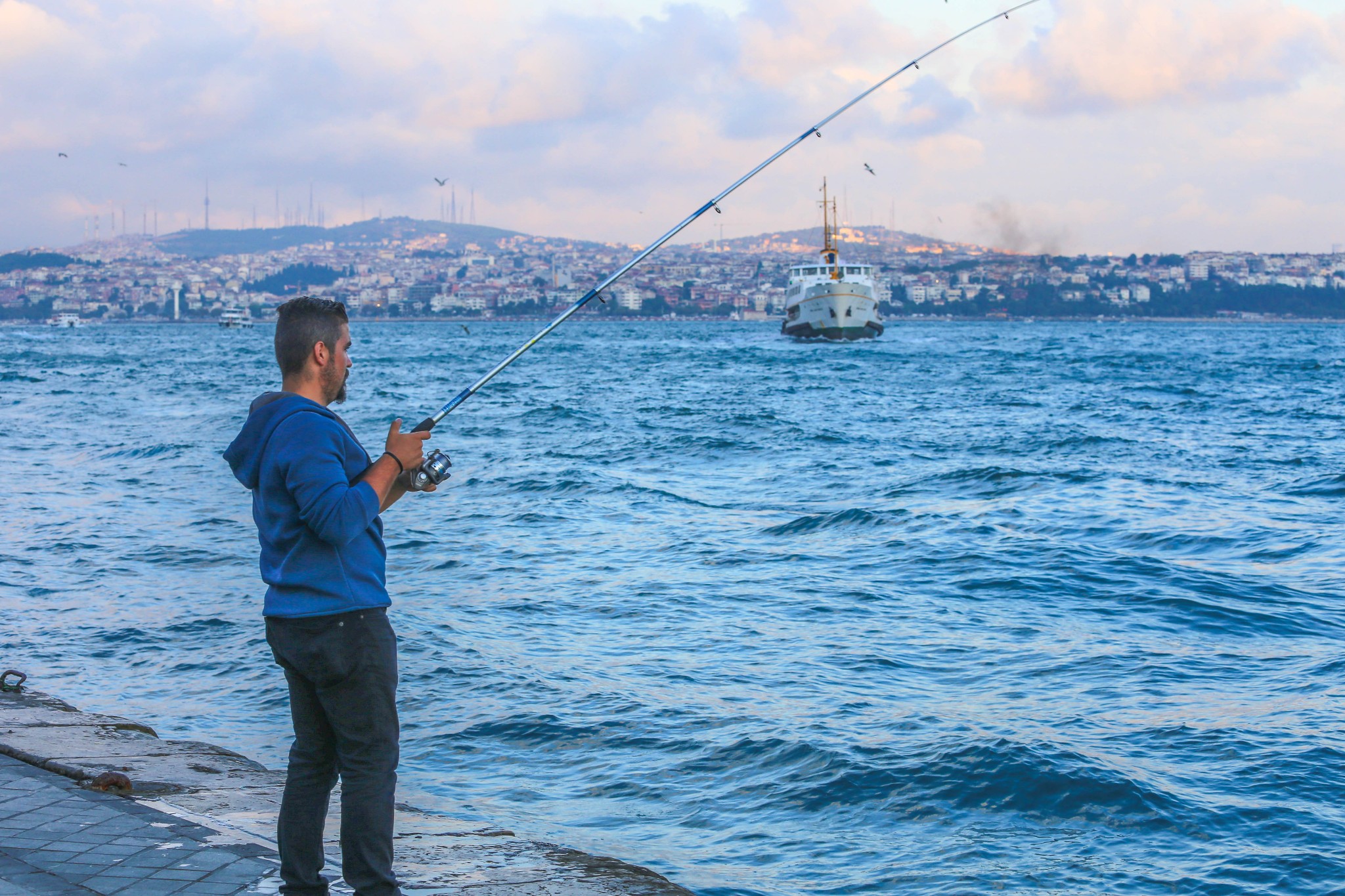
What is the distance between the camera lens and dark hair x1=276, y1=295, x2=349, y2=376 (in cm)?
275

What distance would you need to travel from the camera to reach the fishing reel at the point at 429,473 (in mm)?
2945

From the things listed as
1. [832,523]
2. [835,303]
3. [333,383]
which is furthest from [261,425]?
[835,303]

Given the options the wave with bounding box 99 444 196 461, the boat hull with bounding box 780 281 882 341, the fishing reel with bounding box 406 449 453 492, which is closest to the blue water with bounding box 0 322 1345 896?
the wave with bounding box 99 444 196 461

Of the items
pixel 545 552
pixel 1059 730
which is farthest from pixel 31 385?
pixel 1059 730

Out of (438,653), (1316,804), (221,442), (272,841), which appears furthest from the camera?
(221,442)

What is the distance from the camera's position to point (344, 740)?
271 centimetres

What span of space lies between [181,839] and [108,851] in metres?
0.19

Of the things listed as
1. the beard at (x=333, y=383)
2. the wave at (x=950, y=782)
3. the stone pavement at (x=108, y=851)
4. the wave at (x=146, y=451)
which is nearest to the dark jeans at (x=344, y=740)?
the stone pavement at (x=108, y=851)

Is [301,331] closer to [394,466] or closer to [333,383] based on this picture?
[333,383]

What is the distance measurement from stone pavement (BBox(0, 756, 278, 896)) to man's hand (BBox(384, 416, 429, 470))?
1.09m

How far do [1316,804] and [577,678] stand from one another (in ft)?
11.8

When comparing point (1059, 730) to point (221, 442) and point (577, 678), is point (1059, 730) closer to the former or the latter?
point (577, 678)

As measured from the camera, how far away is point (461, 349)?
6488cm

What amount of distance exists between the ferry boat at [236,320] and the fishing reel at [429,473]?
4977 inches
